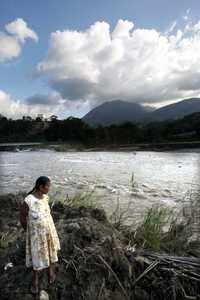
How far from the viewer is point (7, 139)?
12025 centimetres

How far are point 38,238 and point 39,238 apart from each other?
14mm

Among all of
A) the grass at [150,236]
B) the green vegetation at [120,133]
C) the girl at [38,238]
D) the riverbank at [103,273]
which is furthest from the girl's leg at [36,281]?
the green vegetation at [120,133]

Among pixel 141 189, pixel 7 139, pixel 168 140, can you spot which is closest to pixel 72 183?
pixel 141 189

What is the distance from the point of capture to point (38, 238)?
14.0ft

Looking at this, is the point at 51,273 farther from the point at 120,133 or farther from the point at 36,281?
the point at 120,133

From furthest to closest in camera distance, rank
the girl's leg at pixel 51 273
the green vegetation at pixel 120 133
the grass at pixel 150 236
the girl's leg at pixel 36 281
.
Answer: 1. the green vegetation at pixel 120 133
2. the grass at pixel 150 236
3. the girl's leg at pixel 51 273
4. the girl's leg at pixel 36 281

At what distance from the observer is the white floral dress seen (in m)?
4.25

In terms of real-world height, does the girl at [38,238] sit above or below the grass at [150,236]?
above

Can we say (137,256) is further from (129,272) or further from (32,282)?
(32,282)

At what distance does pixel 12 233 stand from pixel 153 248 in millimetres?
3045

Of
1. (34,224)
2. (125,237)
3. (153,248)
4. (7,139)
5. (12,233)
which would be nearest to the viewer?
(34,224)

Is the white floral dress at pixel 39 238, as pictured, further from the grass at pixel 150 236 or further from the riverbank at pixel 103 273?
the grass at pixel 150 236

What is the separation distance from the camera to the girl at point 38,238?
424 centimetres

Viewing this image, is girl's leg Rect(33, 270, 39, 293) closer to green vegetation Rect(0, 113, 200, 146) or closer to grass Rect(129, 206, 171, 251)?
grass Rect(129, 206, 171, 251)
